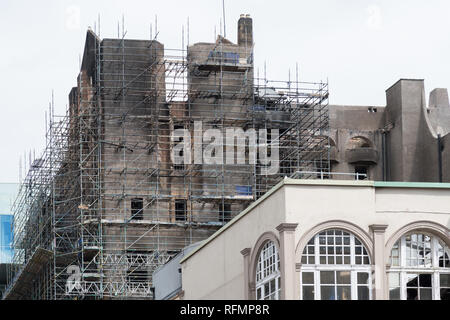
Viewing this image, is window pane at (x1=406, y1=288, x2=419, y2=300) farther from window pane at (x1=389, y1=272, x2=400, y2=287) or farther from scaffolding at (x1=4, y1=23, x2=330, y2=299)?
scaffolding at (x1=4, y1=23, x2=330, y2=299)

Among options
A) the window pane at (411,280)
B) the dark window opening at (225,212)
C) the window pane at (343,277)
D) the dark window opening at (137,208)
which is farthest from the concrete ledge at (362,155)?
the window pane at (343,277)

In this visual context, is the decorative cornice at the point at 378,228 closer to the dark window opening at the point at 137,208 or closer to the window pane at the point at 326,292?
the window pane at the point at 326,292

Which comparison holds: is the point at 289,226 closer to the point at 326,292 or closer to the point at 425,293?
the point at 326,292

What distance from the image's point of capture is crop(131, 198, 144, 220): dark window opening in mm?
62922

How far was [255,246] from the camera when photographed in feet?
117

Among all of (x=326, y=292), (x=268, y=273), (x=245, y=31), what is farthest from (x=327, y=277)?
(x=245, y=31)

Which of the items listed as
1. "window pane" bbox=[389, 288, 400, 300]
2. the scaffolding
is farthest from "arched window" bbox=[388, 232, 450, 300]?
the scaffolding

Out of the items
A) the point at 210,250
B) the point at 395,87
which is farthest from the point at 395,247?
the point at 395,87

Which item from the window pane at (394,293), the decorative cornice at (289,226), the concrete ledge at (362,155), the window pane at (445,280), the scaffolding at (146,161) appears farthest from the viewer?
the concrete ledge at (362,155)

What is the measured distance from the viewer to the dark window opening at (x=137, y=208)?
206 ft

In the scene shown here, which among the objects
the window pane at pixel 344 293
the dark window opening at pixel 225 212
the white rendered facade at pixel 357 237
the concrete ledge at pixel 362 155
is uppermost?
the concrete ledge at pixel 362 155

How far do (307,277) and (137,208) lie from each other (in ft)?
100.0

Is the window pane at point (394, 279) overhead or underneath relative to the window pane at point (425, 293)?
overhead

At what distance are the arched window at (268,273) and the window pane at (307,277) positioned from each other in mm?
777
